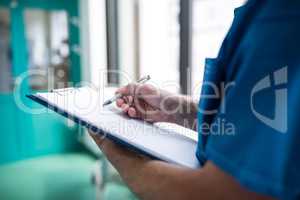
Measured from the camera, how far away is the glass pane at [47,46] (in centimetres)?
309

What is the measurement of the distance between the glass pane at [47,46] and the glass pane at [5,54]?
0.63 ft

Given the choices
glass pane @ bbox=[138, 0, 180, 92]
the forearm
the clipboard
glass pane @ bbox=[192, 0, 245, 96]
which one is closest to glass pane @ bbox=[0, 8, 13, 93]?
glass pane @ bbox=[138, 0, 180, 92]

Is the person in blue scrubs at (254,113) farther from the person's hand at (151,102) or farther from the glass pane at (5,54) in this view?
the glass pane at (5,54)

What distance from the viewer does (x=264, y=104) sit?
16.2 inches

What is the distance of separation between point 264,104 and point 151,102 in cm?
60

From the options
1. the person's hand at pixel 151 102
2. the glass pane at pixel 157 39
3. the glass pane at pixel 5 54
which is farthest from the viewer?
the glass pane at pixel 5 54

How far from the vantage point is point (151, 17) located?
254 centimetres

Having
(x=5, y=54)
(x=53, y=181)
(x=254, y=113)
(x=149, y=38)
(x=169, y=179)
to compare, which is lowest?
(x=53, y=181)

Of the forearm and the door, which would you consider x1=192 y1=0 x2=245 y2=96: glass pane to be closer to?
the forearm

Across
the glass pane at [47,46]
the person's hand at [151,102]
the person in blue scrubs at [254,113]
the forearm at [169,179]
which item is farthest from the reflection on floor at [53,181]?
the person in blue scrubs at [254,113]

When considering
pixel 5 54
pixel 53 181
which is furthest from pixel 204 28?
pixel 5 54

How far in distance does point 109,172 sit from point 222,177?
6.80 ft

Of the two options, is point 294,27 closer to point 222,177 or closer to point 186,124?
point 222,177

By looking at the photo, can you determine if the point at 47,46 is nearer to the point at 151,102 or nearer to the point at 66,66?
the point at 66,66
